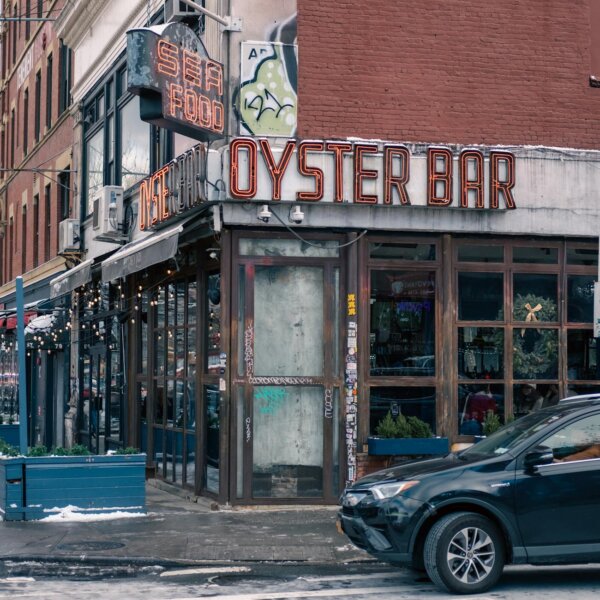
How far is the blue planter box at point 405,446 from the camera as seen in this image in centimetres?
1448

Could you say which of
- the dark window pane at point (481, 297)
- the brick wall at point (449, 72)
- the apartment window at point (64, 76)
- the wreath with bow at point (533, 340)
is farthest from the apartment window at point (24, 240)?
the wreath with bow at point (533, 340)

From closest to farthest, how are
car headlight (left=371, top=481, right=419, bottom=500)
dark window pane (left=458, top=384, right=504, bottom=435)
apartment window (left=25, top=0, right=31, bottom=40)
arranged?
car headlight (left=371, top=481, right=419, bottom=500) < dark window pane (left=458, top=384, right=504, bottom=435) < apartment window (left=25, top=0, right=31, bottom=40)

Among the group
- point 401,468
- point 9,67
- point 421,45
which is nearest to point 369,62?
point 421,45

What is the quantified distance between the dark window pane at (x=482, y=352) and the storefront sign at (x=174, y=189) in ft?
13.3

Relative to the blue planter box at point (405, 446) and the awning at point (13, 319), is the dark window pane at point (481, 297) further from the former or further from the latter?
the awning at point (13, 319)

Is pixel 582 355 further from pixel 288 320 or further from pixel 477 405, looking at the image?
pixel 288 320

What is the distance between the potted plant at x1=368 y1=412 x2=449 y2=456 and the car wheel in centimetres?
509

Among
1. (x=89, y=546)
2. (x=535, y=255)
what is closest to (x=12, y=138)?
(x=535, y=255)

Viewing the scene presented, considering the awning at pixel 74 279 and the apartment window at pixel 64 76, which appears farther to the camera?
the apartment window at pixel 64 76

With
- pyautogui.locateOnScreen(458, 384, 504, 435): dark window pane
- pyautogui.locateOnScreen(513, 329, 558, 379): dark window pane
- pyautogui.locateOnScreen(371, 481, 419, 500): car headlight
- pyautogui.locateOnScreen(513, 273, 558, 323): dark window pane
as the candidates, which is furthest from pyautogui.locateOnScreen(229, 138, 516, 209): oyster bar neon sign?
pyautogui.locateOnScreen(371, 481, 419, 500): car headlight

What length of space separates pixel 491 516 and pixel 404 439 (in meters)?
5.11

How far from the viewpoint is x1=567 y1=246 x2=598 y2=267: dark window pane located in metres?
15.6

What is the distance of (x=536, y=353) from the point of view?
50.6 ft

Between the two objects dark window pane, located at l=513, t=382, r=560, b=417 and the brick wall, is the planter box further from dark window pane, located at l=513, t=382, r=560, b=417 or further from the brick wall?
dark window pane, located at l=513, t=382, r=560, b=417
